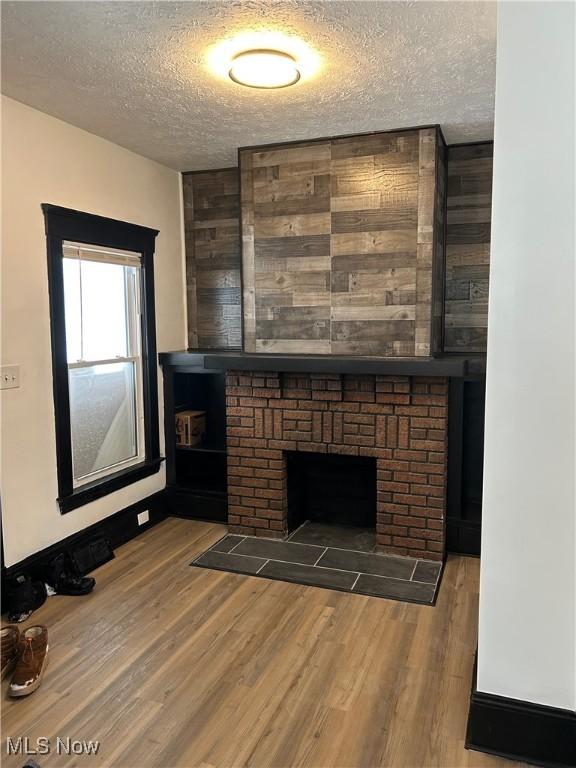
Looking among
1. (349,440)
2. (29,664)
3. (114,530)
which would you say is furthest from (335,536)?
(29,664)

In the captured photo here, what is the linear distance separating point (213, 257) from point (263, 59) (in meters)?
2.05

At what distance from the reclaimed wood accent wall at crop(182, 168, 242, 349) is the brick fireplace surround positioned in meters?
0.64

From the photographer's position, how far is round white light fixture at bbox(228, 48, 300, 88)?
241 cm

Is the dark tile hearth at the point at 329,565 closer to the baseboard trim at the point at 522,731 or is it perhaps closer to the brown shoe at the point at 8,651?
the baseboard trim at the point at 522,731

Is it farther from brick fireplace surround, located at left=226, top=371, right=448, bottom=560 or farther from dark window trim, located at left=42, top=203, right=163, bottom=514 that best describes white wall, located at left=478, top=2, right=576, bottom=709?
dark window trim, located at left=42, top=203, right=163, bottom=514

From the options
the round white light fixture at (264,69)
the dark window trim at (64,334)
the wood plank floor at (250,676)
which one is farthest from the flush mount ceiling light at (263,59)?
the wood plank floor at (250,676)

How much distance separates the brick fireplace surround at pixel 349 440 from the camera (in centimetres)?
349

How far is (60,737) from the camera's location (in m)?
2.11

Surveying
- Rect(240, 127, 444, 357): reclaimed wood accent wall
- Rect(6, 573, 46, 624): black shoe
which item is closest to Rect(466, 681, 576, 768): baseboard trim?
Rect(240, 127, 444, 357): reclaimed wood accent wall

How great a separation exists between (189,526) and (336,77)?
302 cm

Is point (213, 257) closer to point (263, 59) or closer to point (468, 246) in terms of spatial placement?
point (468, 246)

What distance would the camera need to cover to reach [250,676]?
2445 mm

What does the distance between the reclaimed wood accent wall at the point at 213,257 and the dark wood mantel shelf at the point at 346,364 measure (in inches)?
20.8

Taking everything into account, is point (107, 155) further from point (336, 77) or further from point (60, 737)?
point (60, 737)
